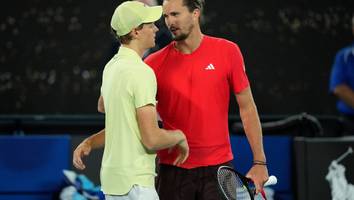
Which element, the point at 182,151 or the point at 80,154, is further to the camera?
the point at 80,154

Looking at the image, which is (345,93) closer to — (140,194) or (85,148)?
(85,148)

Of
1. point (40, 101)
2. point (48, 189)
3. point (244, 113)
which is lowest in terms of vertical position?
point (48, 189)

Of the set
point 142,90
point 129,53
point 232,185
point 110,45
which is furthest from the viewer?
point 110,45

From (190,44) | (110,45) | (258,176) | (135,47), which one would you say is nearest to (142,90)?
(135,47)

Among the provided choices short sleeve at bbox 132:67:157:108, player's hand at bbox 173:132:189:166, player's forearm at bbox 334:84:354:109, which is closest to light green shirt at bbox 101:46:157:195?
short sleeve at bbox 132:67:157:108

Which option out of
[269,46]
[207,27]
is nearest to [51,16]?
[207,27]

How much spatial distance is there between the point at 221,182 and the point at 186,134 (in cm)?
39

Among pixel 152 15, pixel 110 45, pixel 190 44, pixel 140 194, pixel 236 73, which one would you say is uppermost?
pixel 152 15

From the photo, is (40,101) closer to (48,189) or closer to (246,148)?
(48,189)

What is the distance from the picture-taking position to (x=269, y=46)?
7328 mm

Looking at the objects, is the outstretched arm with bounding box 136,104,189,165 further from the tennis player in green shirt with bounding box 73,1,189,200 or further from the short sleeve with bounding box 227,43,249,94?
the short sleeve with bounding box 227,43,249,94

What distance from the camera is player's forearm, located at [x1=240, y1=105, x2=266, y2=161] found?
159 inches

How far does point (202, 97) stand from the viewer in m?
4.02

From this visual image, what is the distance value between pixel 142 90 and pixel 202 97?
1.84ft
